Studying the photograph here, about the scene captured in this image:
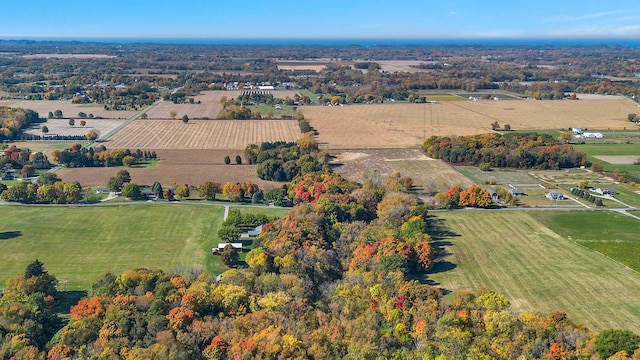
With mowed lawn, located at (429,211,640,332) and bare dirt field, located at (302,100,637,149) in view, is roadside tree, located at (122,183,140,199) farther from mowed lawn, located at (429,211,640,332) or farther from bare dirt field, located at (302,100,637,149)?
bare dirt field, located at (302,100,637,149)

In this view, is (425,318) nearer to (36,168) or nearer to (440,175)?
(440,175)

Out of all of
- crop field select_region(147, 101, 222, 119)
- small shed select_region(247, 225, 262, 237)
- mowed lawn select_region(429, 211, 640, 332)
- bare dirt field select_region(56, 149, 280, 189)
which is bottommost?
mowed lawn select_region(429, 211, 640, 332)

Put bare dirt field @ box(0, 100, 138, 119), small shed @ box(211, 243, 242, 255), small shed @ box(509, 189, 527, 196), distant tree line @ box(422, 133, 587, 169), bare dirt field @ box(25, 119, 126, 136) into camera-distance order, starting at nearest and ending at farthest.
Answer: small shed @ box(211, 243, 242, 255), small shed @ box(509, 189, 527, 196), distant tree line @ box(422, 133, 587, 169), bare dirt field @ box(25, 119, 126, 136), bare dirt field @ box(0, 100, 138, 119)

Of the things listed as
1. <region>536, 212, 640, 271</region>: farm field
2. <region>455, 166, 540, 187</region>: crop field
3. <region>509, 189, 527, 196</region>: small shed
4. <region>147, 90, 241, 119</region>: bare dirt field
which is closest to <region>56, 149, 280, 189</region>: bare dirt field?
<region>455, 166, 540, 187</region>: crop field

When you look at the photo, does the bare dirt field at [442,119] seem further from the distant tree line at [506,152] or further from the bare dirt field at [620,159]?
the bare dirt field at [620,159]

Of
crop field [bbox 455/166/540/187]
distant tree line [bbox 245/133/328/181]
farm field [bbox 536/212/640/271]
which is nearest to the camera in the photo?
farm field [bbox 536/212/640/271]

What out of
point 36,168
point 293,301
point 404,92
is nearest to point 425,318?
point 293,301

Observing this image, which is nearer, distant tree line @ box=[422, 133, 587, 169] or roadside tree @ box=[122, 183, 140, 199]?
roadside tree @ box=[122, 183, 140, 199]
